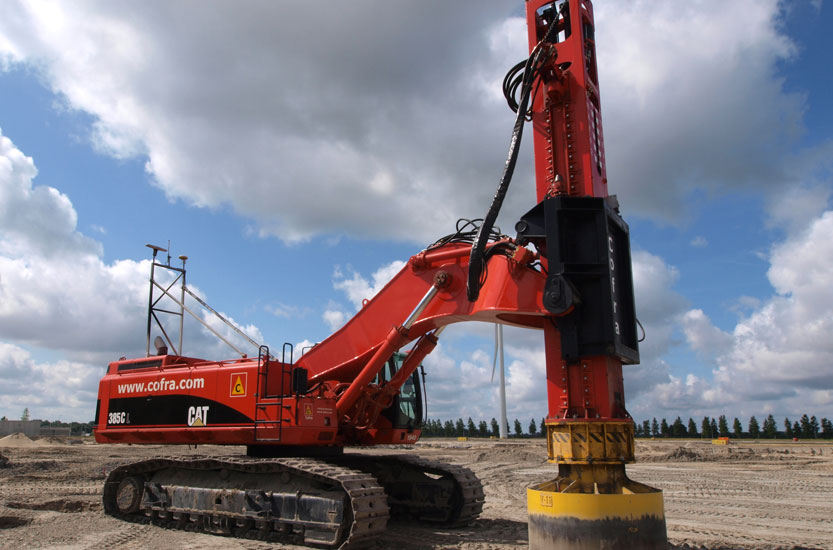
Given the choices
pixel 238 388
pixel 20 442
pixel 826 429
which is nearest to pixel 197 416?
pixel 238 388

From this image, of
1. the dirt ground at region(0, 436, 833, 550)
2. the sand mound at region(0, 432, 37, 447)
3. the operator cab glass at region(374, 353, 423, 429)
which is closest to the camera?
the dirt ground at region(0, 436, 833, 550)

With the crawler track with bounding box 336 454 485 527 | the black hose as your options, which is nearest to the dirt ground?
the crawler track with bounding box 336 454 485 527

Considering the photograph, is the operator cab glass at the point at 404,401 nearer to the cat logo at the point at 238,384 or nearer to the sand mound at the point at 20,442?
the cat logo at the point at 238,384

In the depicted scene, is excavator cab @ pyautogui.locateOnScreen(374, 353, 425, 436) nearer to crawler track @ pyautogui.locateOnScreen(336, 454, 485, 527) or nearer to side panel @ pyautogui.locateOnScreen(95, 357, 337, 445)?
crawler track @ pyautogui.locateOnScreen(336, 454, 485, 527)

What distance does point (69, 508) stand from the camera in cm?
1388

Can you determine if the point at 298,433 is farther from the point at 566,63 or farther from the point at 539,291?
the point at 566,63

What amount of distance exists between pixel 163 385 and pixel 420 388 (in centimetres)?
487

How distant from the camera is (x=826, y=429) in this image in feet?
206

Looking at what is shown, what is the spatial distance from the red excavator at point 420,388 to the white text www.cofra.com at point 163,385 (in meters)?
0.03

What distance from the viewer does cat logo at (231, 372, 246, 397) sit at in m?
10.8

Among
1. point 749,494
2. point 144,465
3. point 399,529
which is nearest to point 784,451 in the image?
point 749,494

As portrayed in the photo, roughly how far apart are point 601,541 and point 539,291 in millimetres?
2981

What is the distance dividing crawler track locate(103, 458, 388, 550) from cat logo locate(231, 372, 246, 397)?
42.9 inches

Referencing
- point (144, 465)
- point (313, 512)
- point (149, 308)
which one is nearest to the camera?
point (313, 512)
